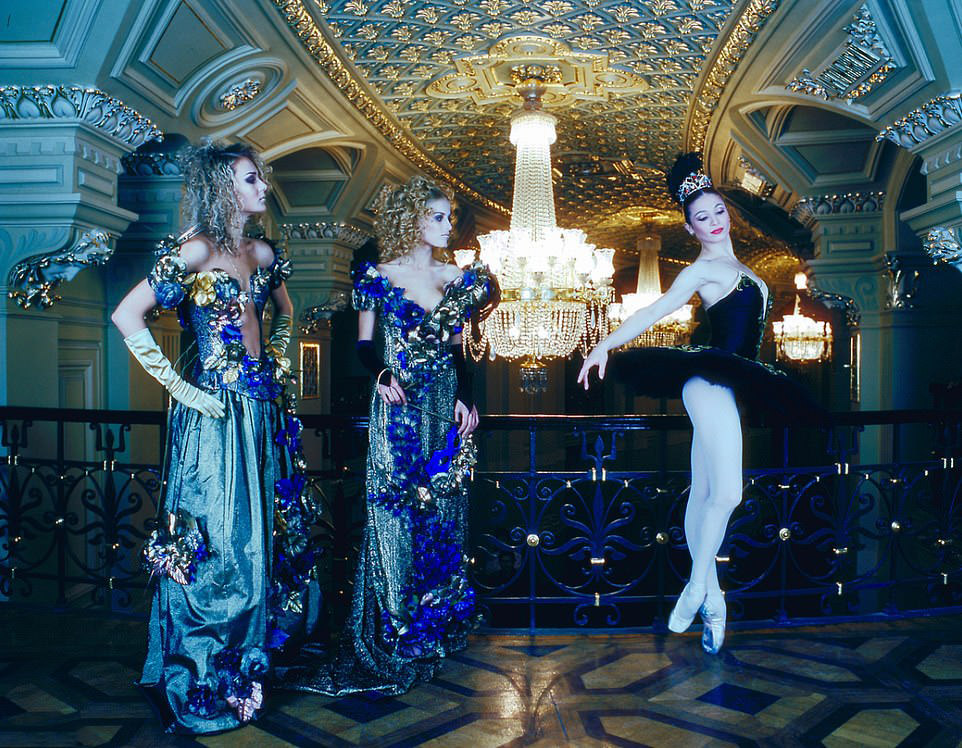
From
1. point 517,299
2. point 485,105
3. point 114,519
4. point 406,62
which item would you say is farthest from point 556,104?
point 114,519

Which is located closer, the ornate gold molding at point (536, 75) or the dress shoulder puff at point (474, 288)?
the dress shoulder puff at point (474, 288)

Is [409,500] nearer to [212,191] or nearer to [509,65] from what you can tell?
[212,191]

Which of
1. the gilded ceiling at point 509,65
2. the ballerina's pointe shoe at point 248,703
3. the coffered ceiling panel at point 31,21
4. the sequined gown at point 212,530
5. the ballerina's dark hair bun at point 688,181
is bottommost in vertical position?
the ballerina's pointe shoe at point 248,703

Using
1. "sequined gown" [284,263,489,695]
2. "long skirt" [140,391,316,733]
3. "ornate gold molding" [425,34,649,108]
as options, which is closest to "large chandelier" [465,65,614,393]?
"ornate gold molding" [425,34,649,108]

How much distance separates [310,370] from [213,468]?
291 inches

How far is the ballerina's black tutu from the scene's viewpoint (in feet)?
8.36

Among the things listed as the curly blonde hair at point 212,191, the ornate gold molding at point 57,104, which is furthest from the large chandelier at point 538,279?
the curly blonde hair at point 212,191

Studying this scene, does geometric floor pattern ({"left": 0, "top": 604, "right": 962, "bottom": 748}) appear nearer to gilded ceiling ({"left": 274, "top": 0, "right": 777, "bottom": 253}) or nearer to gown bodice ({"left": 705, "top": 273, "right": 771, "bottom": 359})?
gown bodice ({"left": 705, "top": 273, "right": 771, "bottom": 359})

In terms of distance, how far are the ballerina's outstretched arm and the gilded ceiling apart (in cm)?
272

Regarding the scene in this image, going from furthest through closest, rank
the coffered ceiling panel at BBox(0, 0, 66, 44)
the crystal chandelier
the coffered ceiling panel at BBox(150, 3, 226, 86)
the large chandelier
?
the crystal chandelier → the large chandelier → the coffered ceiling panel at BBox(150, 3, 226, 86) → the coffered ceiling panel at BBox(0, 0, 66, 44)

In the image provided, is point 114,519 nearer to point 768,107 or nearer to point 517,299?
point 517,299

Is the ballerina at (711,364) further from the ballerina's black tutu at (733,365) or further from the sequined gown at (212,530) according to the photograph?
the sequined gown at (212,530)

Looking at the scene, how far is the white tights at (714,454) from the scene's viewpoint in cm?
262

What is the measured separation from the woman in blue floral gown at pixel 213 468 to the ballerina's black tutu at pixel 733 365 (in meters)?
1.28
